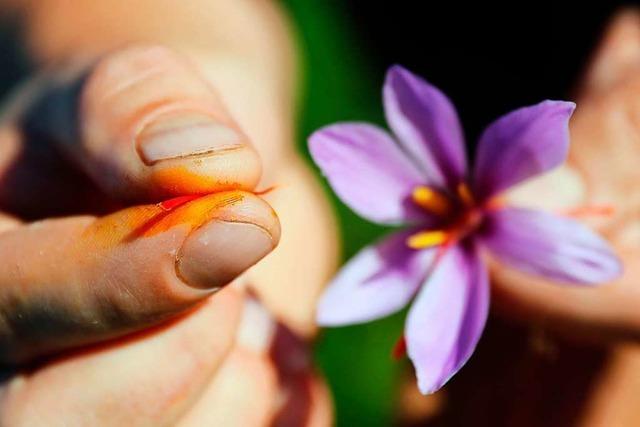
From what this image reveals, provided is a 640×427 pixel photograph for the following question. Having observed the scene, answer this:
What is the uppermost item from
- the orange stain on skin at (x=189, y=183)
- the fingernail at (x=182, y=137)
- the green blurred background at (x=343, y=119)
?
the fingernail at (x=182, y=137)

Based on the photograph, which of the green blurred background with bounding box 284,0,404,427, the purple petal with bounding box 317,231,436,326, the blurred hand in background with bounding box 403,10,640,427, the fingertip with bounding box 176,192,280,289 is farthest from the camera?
the green blurred background with bounding box 284,0,404,427

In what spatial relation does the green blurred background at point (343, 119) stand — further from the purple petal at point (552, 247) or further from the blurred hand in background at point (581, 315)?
the purple petal at point (552, 247)

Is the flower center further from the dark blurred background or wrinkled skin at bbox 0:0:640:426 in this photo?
the dark blurred background

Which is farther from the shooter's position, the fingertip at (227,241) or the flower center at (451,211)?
the flower center at (451,211)


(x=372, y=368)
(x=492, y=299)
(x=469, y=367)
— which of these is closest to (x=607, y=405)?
(x=469, y=367)

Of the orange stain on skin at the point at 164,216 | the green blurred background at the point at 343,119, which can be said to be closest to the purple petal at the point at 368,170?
the orange stain on skin at the point at 164,216

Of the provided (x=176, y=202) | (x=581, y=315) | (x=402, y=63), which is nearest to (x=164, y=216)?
(x=176, y=202)

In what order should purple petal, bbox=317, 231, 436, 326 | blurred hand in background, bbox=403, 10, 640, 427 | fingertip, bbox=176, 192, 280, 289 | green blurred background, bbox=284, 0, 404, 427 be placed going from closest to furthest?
fingertip, bbox=176, 192, 280, 289 < purple petal, bbox=317, 231, 436, 326 < blurred hand in background, bbox=403, 10, 640, 427 < green blurred background, bbox=284, 0, 404, 427

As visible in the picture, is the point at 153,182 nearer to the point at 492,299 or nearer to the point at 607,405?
the point at 492,299

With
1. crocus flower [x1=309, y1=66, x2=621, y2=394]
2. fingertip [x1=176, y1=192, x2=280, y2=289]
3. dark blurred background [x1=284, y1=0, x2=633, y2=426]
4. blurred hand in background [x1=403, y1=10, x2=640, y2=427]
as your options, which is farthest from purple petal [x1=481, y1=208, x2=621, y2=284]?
A: dark blurred background [x1=284, y1=0, x2=633, y2=426]
